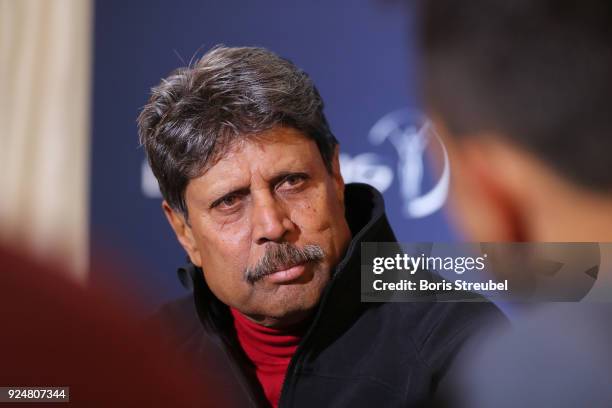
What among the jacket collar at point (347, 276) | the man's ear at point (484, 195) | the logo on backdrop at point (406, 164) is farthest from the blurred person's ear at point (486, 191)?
the logo on backdrop at point (406, 164)

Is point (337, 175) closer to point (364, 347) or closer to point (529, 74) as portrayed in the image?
point (364, 347)

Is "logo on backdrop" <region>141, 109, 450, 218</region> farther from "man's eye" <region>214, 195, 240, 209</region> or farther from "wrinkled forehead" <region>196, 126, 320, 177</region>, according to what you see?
"man's eye" <region>214, 195, 240, 209</region>

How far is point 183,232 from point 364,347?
498 mm

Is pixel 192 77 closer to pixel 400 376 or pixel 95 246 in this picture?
pixel 95 246

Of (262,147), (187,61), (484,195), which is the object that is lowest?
(484,195)

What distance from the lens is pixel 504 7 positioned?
2.66 feet

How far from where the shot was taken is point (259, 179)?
1632 millimetres

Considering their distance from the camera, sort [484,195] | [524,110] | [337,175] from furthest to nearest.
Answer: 1. [337,175]
2. [524,110]
3. [484,195]

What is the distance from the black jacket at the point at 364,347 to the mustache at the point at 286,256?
2.4 inches

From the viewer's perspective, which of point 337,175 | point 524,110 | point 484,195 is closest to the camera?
point 484,195

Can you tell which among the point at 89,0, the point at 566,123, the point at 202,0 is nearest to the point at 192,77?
the point at 202,0

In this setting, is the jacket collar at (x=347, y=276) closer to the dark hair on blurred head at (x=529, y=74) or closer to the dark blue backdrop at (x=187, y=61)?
the dark blue backdrop at (x=187, y=61)

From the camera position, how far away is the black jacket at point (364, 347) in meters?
1.61

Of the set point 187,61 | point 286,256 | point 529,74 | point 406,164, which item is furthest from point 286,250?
point 529,74
